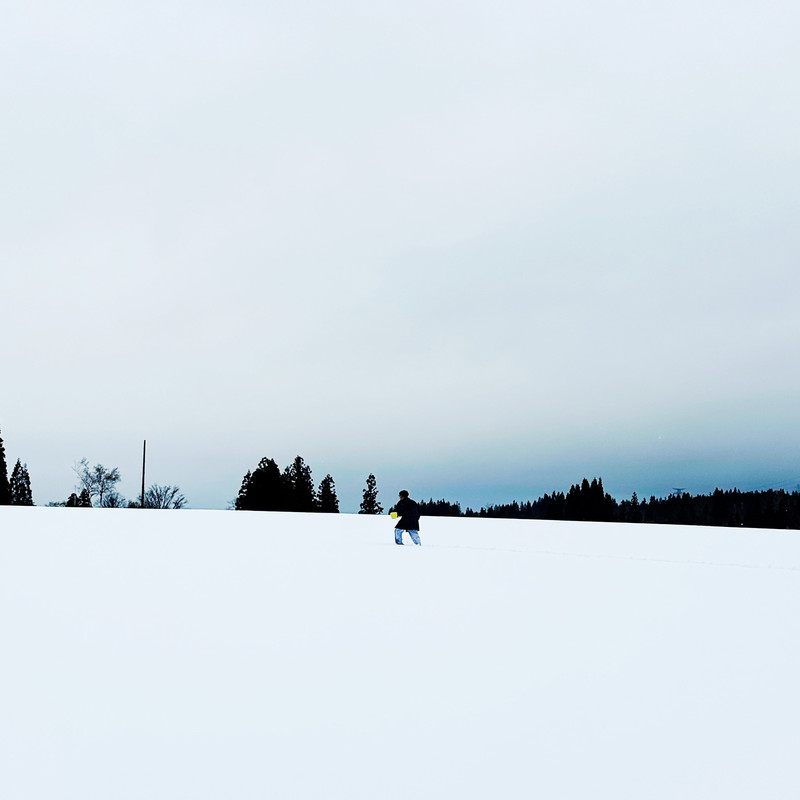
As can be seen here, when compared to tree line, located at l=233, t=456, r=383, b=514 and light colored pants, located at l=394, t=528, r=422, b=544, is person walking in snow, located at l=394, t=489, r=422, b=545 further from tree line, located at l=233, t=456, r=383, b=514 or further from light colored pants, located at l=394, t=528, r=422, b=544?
tree line, located at l=233, t=456, r=383, b=514

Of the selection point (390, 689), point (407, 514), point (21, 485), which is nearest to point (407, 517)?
point (407, 514)

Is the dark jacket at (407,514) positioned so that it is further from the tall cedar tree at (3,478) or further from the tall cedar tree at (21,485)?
the tall cedar tree at (21,485)

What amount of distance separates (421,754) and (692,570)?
11.6m

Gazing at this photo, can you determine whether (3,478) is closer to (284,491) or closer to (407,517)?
(284,491)

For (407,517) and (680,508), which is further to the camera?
(680,508)

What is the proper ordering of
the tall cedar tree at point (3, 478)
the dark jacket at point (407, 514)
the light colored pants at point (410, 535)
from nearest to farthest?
the light colored pants at point (410, 535)
the dark jacket at point (407, 514)
the tall cedar tree at point (3, 478)

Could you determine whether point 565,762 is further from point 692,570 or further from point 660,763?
point 692,570

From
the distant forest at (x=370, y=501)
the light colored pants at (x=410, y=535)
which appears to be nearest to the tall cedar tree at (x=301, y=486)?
the distant forest at (x=370, y=501)

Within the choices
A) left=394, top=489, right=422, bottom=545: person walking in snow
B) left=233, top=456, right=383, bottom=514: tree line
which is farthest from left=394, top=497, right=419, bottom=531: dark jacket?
left=233, top=456, right=383, bottom=514: tree line

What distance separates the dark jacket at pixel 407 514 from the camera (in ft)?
64.4

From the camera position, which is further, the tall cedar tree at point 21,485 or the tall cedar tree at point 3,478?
the tall cedar tree at point 21,485

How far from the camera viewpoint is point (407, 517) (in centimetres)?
1962

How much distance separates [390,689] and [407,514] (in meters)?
13.9

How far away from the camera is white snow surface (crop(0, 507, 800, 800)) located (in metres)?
4.32
